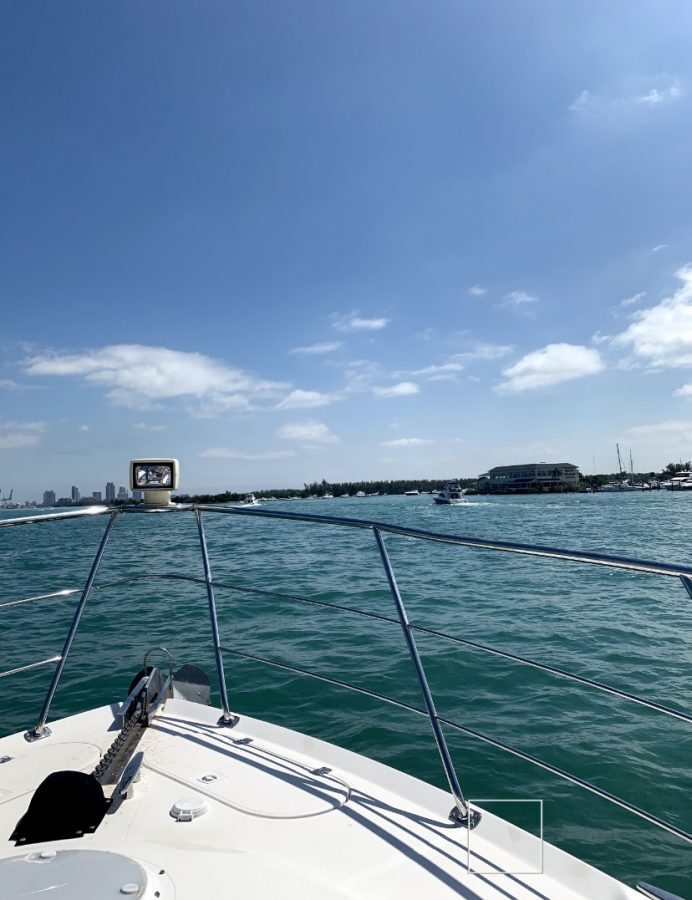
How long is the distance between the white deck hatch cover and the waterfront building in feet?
357

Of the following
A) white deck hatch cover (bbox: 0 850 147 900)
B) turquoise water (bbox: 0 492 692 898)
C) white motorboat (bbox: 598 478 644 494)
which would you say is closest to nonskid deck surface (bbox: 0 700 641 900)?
white deck hatch cover (bbox: 0 850 147 900)

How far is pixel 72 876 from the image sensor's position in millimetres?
1361

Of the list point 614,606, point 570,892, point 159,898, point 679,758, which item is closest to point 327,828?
point 159,898

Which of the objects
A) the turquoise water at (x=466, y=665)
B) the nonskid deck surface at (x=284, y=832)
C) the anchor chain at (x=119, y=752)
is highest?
the anchor chain at (x=119, y=752)

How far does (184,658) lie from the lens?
6.11 m

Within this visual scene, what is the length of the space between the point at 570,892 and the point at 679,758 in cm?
333

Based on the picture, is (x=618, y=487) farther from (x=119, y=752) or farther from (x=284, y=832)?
(x=284, y=832)

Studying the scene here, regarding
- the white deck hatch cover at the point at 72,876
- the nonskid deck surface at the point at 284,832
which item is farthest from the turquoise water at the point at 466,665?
the white deck hatch cover at the point at 72,876

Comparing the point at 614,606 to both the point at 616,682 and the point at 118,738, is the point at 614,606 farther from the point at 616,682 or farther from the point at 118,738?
the point at 118,738

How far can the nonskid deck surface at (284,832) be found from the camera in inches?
56.3

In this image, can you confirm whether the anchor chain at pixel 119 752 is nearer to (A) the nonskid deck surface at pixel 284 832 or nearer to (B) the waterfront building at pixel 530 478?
(A) the nonskid deck surface at pixel 284 832

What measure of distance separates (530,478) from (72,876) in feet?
367

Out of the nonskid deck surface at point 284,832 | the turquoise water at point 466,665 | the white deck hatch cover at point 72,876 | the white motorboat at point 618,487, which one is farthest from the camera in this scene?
the white motorboat at point 618,487

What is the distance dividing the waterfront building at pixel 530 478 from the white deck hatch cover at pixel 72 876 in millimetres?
108752
